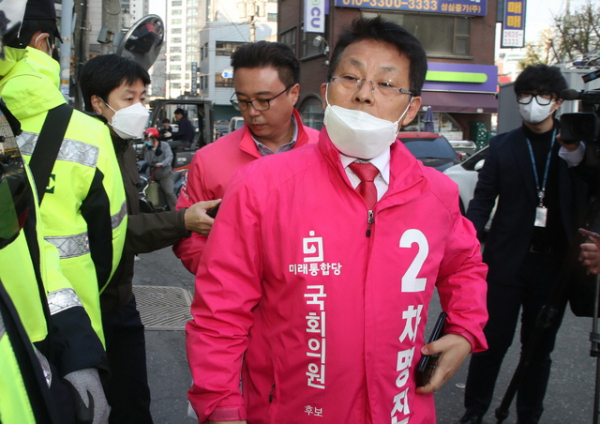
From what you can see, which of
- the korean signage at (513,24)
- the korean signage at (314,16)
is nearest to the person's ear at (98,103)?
the korean signage at (314,16)

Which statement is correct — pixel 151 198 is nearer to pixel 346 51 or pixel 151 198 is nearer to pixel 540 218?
pixel 540 218

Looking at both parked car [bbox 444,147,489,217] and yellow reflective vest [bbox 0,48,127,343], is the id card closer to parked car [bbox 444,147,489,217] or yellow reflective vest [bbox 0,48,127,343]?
yellow reflective vest [bbox 0,48,127,343]

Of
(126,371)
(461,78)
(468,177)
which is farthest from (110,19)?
(461,78)

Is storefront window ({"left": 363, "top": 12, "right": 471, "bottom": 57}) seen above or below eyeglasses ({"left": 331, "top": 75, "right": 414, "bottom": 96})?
above

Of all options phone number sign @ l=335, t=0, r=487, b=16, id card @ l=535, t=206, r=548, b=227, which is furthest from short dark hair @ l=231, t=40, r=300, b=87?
phone number sign @ l=335, t=0, r=487, b=16

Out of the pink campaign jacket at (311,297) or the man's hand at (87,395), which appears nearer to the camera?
the man's hand at (87,395)

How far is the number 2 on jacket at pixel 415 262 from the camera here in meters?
1.70

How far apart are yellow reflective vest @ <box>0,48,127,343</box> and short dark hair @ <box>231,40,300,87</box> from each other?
2.76 ft

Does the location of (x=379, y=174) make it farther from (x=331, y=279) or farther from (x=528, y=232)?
(x=528, y=232)

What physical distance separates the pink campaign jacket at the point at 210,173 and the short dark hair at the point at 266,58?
33 centimetres

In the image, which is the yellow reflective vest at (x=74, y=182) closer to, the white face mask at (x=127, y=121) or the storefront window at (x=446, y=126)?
the white face mask at (x=127, y=121)

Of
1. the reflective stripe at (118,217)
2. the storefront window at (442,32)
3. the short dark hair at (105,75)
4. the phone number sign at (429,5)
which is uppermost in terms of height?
the phone number sign at (429,5)

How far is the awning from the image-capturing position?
25.1 meters

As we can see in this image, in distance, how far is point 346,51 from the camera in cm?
188
